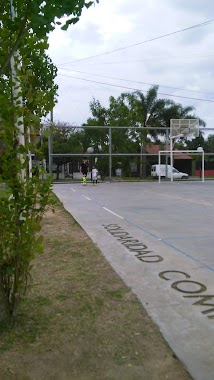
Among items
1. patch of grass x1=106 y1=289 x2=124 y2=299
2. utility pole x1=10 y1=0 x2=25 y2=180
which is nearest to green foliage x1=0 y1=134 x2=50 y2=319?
utility pole x1=10 y1=0 x2=25 y2=180

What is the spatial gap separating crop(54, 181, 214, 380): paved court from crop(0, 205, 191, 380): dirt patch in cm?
17

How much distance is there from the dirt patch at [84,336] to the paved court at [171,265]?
6.5 inches

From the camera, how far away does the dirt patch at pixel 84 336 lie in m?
2.63

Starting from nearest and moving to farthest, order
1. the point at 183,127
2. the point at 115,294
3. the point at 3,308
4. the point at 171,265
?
the point at 3,308, the point at 115,294, the point at 171,265, the point at 183,127

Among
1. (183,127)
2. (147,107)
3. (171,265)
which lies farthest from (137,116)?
(171,265)

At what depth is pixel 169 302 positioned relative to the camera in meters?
3.79

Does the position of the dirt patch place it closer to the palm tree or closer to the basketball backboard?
the basketball backboard

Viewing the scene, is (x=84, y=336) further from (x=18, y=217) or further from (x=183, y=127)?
(x=183, y=127)

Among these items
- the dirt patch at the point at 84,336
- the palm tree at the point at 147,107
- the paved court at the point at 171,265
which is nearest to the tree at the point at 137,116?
the palm tree at the point at 147,107

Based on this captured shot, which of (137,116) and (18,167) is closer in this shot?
(18,167)

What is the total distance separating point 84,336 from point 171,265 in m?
2.26

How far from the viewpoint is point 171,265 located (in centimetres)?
507

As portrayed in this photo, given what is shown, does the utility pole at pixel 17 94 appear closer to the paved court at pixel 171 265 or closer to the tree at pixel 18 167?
the tree at pixel 18 167

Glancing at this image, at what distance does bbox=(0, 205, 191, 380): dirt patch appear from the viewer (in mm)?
2629
